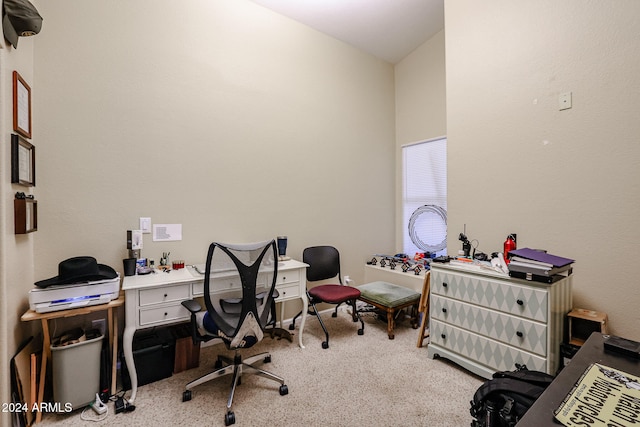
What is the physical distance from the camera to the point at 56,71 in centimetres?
206

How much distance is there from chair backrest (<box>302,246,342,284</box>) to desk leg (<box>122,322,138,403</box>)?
171 centimetres

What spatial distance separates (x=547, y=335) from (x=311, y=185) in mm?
2463

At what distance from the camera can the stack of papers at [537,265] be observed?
175cm

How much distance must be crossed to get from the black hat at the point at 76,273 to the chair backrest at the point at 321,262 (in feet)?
5.97

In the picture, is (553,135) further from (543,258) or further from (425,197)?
(425,197)

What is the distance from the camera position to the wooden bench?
282 cm

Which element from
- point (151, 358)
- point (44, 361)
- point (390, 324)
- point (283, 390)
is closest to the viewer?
point (44, 361)

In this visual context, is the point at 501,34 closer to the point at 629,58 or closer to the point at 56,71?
the point at 629,58

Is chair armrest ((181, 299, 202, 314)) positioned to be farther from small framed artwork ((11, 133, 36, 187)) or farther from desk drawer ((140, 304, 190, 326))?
small framed artwork ((11, 133, 36, 187))

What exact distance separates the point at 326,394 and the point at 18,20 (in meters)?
2.98

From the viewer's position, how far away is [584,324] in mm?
1964

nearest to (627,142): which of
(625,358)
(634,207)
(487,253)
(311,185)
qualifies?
(634,207)

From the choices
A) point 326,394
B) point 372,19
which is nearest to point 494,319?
point 326,394

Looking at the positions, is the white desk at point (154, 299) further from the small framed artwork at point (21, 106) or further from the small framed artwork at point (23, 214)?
the small framed artwork at point (21, 106)
